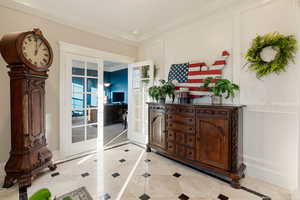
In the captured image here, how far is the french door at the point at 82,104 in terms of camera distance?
2.96 metres

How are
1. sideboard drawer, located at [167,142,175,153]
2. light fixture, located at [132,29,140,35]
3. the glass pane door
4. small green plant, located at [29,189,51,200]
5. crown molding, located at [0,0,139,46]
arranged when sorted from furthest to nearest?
1. light fixture, located at [132,29,140,35]
2. the glass pane door
3. sideboard drawer, located at [167,142,175,153]
4. crown molding, located at [0,0,139,46]
5. small green plant, located at [29,189,51,200]

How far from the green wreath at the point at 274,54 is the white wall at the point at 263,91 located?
0.08 meters

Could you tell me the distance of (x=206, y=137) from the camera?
227cm

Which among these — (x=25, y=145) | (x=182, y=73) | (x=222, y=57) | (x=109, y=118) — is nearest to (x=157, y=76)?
(x=182, y=73)

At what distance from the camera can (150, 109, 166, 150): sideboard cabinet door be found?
115 inches

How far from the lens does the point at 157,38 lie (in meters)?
3.62

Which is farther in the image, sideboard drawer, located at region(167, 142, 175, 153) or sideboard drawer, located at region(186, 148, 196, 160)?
sideboard drawer, located at region(167, 142, 175, 153)

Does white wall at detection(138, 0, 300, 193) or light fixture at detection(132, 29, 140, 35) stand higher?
light fixture at detection(132, 29, 140, 35)

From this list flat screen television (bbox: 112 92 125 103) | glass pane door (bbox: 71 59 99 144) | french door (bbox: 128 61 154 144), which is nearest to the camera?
glass pane door (bbox: 71 59 99 144)

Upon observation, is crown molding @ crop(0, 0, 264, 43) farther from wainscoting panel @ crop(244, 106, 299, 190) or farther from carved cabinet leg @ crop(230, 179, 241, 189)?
carved cabinet leg @ crop(230, 179, 241, 189)

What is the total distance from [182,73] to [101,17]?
201 centimetres

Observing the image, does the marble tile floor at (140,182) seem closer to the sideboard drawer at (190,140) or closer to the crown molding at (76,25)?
the sideboard drawer at (190,140)

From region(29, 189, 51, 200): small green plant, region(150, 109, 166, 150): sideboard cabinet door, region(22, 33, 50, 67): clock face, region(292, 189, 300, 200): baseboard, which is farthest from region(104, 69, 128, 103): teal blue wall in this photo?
region(29, 189, 51, 200): small green plant

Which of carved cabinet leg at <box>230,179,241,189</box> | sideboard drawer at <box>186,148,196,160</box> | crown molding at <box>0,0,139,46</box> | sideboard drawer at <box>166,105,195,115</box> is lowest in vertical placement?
carved cabinet leg at <box>230,179,241,189</box>
